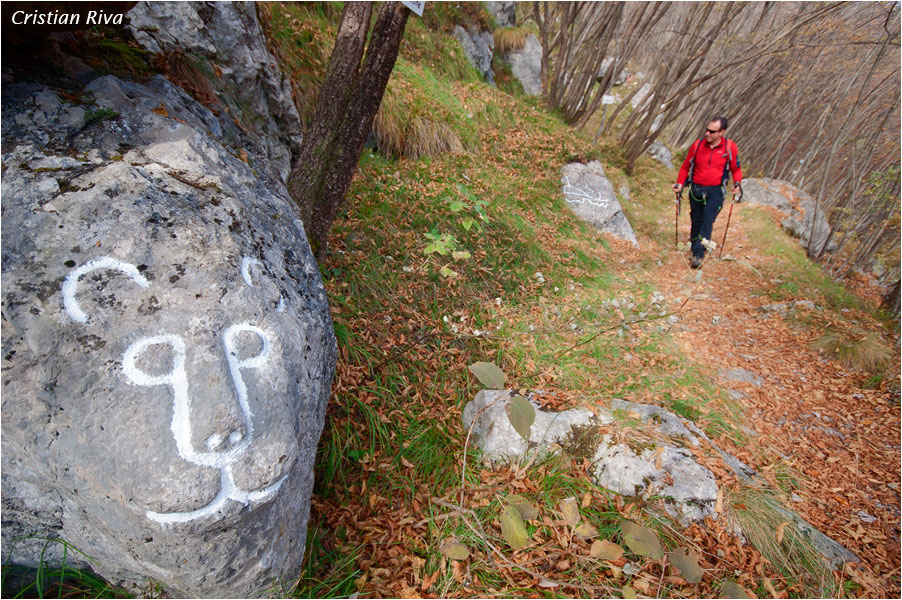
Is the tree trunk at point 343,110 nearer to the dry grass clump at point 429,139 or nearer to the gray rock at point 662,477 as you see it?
the dry grass clump at point 429,139

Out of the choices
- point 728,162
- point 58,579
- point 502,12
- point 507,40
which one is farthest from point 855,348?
point 502,12

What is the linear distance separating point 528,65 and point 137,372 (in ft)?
42.1

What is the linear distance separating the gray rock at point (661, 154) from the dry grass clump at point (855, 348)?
1086 centimetres

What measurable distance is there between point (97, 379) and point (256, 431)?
20.7 inches

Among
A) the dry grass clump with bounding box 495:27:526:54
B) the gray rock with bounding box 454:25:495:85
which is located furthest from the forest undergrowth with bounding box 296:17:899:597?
the dry grass clump with bounding box 495:27:526:54

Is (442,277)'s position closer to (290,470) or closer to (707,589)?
(290,470)

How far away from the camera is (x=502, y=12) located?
446 inches

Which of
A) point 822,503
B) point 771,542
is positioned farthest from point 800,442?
point 771,542

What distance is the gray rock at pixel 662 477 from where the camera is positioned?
6.49 feet

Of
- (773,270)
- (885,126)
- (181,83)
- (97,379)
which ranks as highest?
(885,126)

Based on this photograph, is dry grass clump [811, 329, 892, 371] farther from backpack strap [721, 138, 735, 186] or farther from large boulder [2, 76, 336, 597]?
large boulder [2, 76, 336, 597]

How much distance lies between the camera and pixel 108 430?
1.20m

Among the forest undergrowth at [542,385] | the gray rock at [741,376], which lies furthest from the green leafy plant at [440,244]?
the gray rock at [741,376]

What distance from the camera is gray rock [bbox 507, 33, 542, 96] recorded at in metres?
10.9
